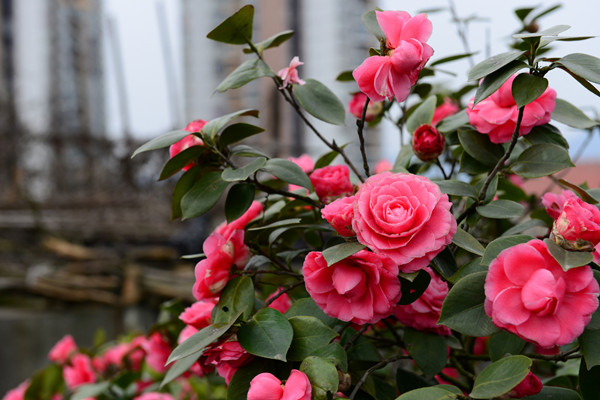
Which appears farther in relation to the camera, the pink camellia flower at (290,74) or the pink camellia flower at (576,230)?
the pink camellia flower at (290,74)

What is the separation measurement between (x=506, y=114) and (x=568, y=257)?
197 mm

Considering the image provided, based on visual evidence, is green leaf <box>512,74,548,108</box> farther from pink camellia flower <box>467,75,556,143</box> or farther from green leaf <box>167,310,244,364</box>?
green leaf <box>167,310,244,364</box>

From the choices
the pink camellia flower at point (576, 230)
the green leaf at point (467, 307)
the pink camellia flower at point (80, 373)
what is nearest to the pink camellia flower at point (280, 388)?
the green leaf at point (467, 307)

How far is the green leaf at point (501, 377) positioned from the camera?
1.29ft

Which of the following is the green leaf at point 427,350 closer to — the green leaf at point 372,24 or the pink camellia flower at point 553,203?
the pink camellia flower at point 553,203

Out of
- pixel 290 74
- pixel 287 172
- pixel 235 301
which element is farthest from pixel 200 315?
pixel 290 74

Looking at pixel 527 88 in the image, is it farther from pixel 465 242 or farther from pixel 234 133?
pixel 234 133

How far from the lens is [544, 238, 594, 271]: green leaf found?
381 mm

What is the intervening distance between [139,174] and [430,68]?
5604 millimetres

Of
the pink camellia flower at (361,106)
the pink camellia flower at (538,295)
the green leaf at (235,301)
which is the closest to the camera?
the pink camellia flower at (538,295)

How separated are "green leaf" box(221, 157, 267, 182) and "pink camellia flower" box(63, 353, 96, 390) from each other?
771mm

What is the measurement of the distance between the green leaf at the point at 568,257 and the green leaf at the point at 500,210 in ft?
0.38

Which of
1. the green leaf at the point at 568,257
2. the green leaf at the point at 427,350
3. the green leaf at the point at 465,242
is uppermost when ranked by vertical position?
the green leaf at the point at 568,257

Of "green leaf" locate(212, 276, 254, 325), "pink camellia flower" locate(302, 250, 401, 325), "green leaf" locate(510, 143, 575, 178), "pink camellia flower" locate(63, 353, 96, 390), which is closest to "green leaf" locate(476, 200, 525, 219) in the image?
"green leaf" locate(510, 143, 575, 178)
